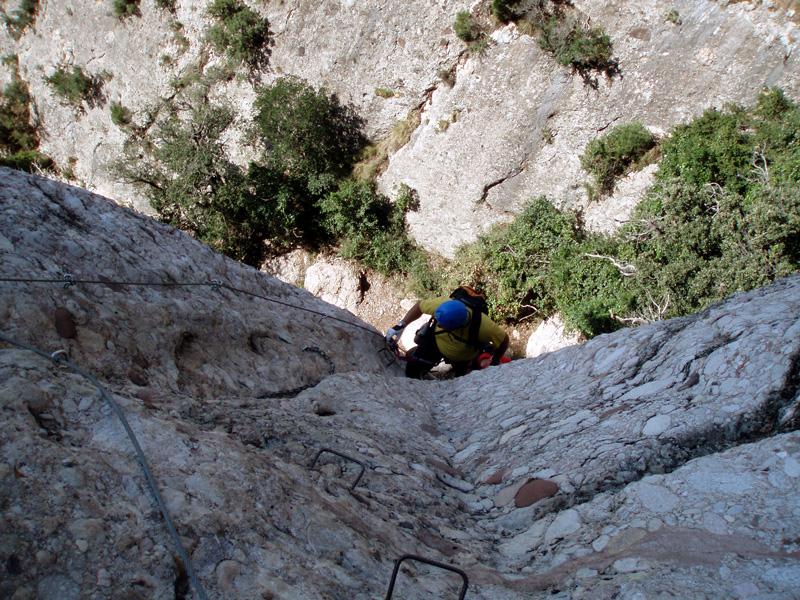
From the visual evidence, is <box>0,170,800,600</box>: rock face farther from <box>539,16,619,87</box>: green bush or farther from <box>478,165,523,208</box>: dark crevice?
<box>539,16,619,87</box>: green bush

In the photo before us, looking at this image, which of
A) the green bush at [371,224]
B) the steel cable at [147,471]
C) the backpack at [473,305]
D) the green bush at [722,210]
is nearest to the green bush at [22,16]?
the green bush at [371,224]

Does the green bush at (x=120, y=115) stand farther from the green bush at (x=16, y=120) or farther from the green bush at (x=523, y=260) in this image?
the green bush at (x=523, y=260)

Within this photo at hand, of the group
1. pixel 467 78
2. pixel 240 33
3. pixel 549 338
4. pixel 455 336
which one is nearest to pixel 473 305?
pixel 455 336

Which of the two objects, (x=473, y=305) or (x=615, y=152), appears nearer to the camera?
(x=473, y=305)

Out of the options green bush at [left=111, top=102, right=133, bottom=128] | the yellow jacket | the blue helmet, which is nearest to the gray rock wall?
the yellow jacket

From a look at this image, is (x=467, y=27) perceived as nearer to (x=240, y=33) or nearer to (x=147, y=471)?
(x=240, y=33)

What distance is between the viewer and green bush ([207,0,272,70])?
44.4 feet

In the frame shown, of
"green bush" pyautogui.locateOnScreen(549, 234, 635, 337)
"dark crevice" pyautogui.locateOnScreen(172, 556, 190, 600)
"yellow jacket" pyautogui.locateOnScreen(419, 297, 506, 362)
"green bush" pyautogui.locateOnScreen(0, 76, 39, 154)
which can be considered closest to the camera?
"dark crevice" pyautogui.locateOnScreen(172, 556, 190, 600)

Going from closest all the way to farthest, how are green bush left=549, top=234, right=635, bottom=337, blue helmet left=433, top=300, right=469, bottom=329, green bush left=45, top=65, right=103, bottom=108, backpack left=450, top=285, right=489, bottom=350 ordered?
1. blue helmet left=433, top=300, right=469, bottom=329
2. backpack left=450, top=285, right=489, bottom=350
3. green bush left=549, top=234, right=635, bottom=337
4. green bush left=45, top=65, right=103, bottom=108

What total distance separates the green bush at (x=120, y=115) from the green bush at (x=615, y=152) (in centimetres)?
1360

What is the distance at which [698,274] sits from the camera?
26.2 feet

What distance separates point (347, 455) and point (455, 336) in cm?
331

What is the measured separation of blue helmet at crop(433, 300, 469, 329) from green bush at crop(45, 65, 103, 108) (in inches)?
627

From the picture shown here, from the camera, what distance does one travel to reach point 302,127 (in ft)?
41.4
